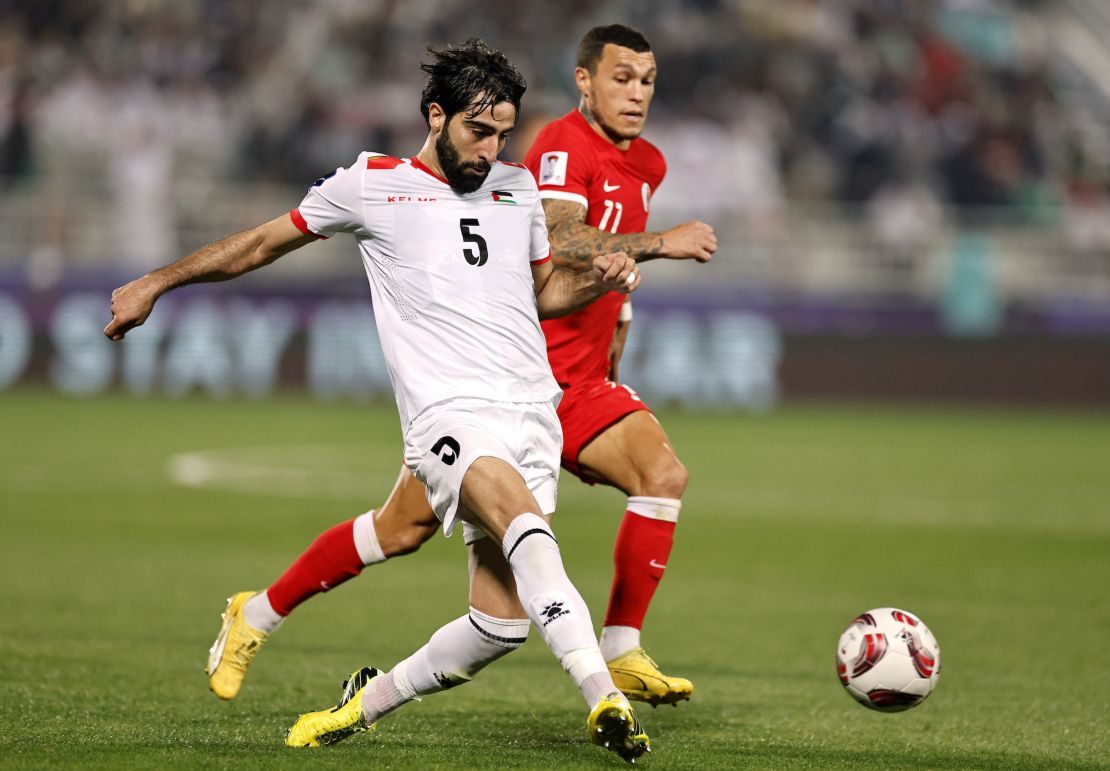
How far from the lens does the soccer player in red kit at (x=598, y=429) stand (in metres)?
6.42

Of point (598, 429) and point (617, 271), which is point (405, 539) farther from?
point (617, 271)

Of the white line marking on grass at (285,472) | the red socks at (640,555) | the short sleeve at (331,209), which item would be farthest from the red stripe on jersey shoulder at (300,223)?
the white line marking on grass at (285,472)

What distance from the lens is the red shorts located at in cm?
676

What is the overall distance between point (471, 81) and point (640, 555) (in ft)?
6.91

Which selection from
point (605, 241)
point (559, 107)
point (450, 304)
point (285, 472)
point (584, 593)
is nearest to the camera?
point (450, 304)

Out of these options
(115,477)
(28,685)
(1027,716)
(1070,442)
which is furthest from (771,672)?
(1070,442)

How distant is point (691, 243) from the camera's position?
227 inches

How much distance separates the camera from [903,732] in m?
6.21

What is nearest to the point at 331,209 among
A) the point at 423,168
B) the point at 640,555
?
the point at 423,168

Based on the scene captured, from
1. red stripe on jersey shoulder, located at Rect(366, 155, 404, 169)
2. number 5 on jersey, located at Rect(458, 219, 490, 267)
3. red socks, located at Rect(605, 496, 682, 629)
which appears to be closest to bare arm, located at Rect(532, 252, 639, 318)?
number 5 on jersey, located at Rect(458, 219, 490, 267)

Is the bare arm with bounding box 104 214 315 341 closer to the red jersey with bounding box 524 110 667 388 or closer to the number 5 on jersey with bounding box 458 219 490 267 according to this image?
the number 5 on jersey with bounding box 458 219 490 267

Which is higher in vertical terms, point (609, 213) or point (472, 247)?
point (609, 213)

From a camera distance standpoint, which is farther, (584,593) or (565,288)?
(584,593)

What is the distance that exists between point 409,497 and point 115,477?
867 cm
